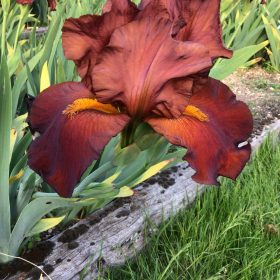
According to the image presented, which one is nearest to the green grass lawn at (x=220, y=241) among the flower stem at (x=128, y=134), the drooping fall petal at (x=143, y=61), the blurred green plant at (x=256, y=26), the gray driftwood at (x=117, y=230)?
the gray driftwood at (x=117, y=230)

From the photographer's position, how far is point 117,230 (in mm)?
1382

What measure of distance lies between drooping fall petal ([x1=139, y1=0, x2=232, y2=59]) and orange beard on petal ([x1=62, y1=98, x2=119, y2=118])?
0.21m

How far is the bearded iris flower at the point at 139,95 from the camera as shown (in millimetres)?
854

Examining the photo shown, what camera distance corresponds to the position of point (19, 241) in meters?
1.16

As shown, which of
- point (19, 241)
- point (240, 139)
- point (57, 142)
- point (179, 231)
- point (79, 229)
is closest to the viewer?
point (57, 142)

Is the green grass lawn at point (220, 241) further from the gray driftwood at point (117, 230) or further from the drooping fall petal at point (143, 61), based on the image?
the drooping fall petal at point (143, 61)

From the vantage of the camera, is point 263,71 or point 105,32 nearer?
point 105,32

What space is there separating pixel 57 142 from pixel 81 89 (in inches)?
6.4

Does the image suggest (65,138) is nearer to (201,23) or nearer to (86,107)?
(86,107)

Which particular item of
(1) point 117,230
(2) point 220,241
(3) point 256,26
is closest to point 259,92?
(3) point 256,26

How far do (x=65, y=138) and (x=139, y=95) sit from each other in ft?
0.56

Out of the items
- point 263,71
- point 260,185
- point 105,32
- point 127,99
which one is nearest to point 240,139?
point 127,99

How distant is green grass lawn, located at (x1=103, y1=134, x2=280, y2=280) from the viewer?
4.48 feet

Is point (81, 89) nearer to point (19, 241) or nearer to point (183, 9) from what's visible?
point (183, 9)
